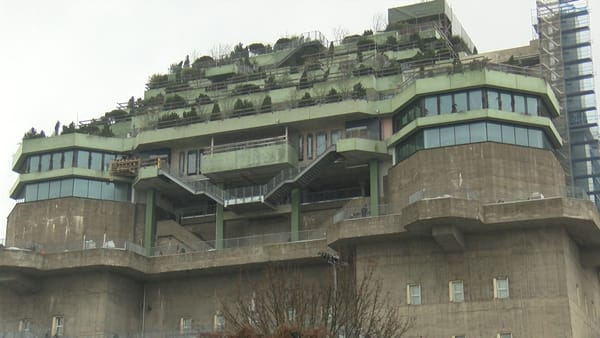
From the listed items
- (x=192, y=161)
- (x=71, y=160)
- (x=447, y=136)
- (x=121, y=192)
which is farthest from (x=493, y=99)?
(x=71, y=160)

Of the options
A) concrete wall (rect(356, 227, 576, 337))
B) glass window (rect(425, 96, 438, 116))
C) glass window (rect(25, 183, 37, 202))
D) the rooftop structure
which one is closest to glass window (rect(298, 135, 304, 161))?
the rooftop structure

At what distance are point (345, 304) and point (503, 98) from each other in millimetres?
25421

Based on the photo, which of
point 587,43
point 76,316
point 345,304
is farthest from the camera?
point 587,43

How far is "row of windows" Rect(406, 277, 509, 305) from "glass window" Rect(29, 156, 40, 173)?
35.0 metres

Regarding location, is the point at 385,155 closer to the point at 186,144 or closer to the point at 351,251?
the point at 351,251

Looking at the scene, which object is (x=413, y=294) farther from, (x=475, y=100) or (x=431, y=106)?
(x=475, y=100)

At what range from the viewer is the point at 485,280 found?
2391 inches

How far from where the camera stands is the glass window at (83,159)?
78.4m

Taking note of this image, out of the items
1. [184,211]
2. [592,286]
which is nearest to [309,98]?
[184,211]

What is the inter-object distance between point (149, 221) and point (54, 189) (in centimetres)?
857

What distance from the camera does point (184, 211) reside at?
8031cm

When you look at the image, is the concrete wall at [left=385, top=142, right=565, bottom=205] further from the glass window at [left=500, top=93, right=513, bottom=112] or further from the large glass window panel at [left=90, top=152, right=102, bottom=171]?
the large glass window panel at [left=90, top=152, right=102, bottom=171]

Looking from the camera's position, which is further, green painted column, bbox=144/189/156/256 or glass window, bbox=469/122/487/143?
green painted column, bbox=144/189/156/256

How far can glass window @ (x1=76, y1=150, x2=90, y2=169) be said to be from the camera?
78375 mm
